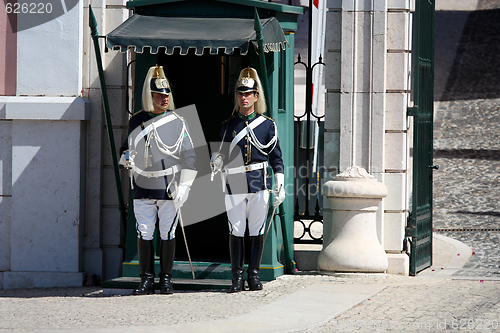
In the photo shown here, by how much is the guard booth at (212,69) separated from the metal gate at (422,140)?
1328mm

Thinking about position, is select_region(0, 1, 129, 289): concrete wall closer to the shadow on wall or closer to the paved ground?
the paved ground

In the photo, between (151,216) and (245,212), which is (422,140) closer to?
(245,212)

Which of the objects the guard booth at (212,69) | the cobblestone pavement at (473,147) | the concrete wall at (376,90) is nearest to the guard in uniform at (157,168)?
the guard booth at (212,69)

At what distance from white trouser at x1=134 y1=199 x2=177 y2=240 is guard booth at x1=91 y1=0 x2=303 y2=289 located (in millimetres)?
445

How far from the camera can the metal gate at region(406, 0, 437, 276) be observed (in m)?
7.68

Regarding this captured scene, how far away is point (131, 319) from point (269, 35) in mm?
2741

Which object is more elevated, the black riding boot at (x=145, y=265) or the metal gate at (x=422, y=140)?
the metal gate at (x=422, y=140)

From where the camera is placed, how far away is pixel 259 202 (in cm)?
656

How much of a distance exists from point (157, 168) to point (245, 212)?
0.88 m

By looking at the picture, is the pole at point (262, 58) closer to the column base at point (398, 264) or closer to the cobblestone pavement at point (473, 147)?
the column base at point (398, 264)

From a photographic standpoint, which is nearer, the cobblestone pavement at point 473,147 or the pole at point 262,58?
the pole at point 262,58

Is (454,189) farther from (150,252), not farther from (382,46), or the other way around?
→ (150,252)

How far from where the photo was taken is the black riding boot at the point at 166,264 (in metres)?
6.46

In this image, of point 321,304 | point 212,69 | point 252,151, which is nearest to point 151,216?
point 252,151
